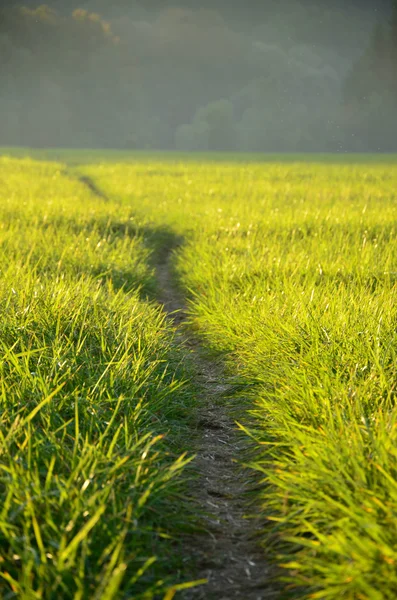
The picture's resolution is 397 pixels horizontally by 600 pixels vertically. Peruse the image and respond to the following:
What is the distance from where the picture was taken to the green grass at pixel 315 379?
6.70ft

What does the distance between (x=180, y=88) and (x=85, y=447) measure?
126 m

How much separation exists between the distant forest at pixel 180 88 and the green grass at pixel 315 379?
83.6 meters

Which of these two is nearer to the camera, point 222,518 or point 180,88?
point 222,518

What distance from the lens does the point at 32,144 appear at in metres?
92.8

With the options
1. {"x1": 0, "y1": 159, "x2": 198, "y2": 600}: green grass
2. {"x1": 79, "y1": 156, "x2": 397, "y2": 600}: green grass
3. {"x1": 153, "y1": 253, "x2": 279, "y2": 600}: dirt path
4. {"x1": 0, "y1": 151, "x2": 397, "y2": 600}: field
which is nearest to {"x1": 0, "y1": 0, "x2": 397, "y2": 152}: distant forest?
{"x1": 79, "y1": 156, "x2": 397, "y2": 600}: green grass

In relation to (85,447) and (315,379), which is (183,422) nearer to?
(315,379)

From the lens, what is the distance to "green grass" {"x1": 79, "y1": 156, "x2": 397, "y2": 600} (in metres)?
2.04

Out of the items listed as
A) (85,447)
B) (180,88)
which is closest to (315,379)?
(85,447)

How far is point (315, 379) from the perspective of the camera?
332cm

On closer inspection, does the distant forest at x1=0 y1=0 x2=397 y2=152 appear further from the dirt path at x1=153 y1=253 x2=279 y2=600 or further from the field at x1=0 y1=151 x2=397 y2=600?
the dirt path at x1=153 y1=253 x2=279 y2=600

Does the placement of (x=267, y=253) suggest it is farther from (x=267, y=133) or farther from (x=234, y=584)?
(x=267, y=133)

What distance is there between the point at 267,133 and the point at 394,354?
9329 centimetres

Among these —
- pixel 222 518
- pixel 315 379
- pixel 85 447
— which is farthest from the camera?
pixel 315 379

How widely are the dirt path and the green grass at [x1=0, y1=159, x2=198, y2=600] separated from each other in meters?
0.12
